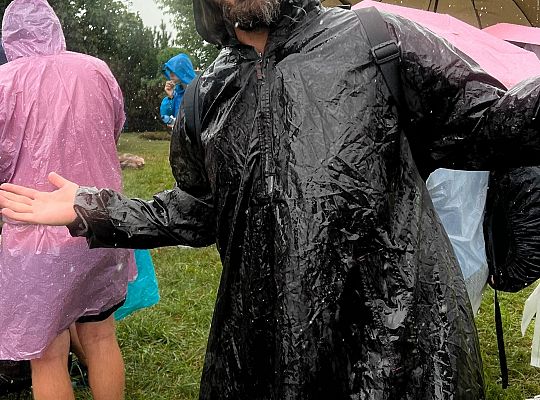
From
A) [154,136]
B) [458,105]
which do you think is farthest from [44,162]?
[154,136]

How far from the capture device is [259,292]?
4.66 ft

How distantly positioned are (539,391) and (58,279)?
97.8 inches

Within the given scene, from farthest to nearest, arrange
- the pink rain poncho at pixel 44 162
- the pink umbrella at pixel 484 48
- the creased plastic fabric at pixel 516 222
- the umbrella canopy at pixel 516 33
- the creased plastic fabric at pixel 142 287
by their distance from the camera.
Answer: the umbrella canopy at pixel 516 33 → the creased plastic fabric at pixel 142 287 → the pink umbrella at pixel 484 48 → the pink rain poncho at pixel 44 162 → the creased plastic fabric at pixel 516 222

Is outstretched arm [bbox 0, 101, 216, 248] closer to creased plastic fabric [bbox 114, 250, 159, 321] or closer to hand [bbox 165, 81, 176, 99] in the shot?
creased plastic fabric [bbox 114, 250, 159, 321]

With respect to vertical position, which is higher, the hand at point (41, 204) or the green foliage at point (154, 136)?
the hand at point (41, 204)

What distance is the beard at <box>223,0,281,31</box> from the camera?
1375mm

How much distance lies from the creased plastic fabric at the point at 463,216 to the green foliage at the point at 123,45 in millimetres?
14735

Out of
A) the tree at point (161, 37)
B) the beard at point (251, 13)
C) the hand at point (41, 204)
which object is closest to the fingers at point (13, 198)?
the hand at point (41, 204)

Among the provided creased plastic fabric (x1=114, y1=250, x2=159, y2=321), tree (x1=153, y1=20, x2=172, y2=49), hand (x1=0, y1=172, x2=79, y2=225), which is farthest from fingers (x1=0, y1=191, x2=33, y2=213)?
tree (x1=153, y1=20, x2=172, y2=49)

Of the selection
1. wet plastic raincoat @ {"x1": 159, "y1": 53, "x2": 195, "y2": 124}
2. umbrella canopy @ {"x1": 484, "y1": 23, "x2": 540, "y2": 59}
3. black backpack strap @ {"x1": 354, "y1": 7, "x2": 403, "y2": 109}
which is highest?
black backpack strap @ {"x1": 354, "y1": 7, "x2": 403, "y2": 109}

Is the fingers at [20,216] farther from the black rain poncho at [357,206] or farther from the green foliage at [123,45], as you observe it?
the green foliage at [123,45]

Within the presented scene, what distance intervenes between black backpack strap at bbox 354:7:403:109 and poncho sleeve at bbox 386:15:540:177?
2cm

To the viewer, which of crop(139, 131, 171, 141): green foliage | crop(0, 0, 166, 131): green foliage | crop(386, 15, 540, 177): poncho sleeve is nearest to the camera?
crop(386, 15, 540, 177): poncho sleeve

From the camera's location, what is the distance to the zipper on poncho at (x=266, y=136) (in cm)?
137
